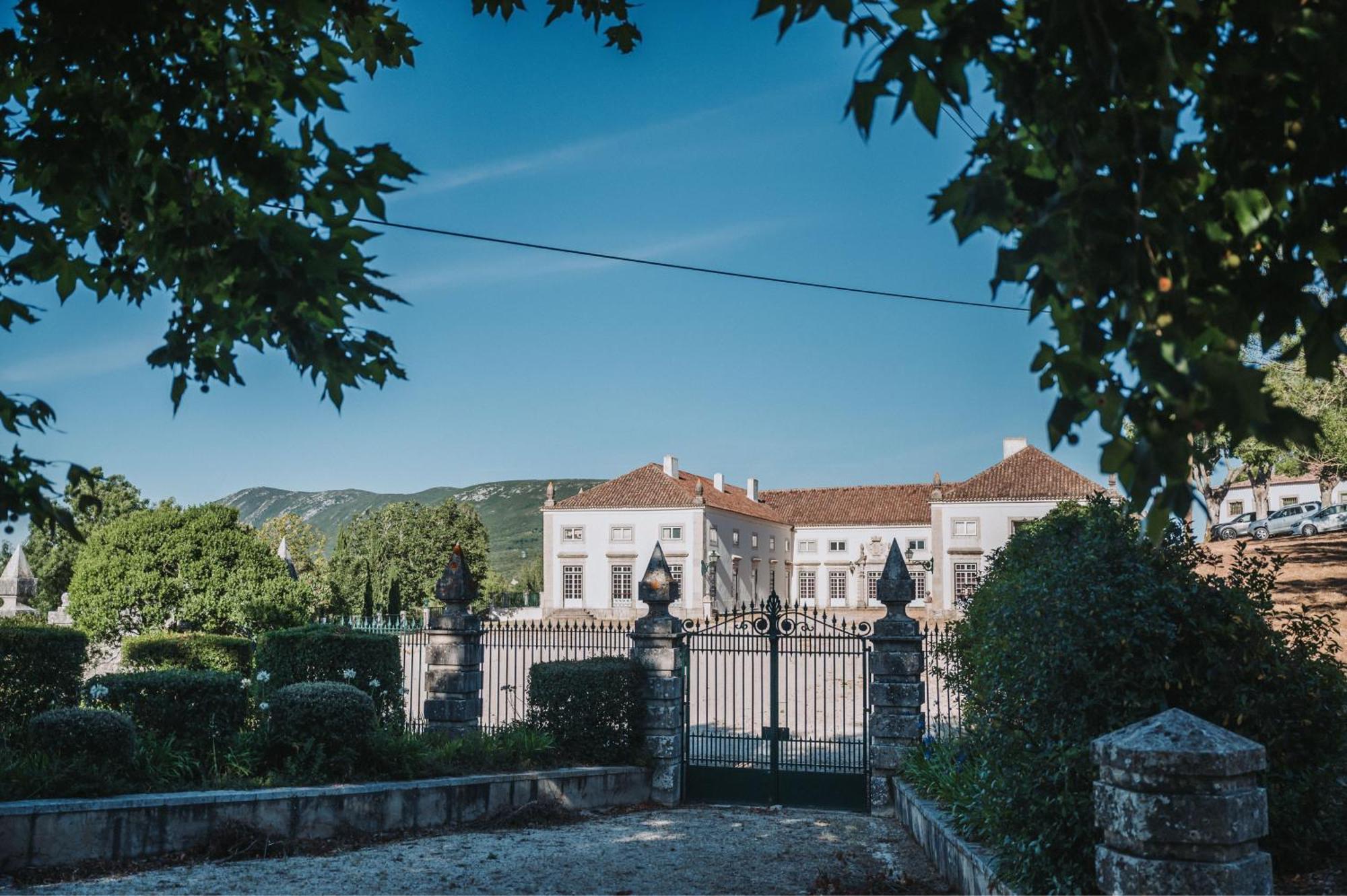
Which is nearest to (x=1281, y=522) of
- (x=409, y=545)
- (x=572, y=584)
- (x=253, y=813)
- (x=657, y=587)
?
(x=572, y=584)

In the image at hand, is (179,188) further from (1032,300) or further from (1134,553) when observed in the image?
(1134,553)

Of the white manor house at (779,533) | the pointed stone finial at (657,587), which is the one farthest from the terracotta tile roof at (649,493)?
the pointed stone finial at (657,587)

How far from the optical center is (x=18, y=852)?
775 centimetres

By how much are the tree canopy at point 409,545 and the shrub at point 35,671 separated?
51802 mm

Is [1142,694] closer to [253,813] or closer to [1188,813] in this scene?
[1188,813]

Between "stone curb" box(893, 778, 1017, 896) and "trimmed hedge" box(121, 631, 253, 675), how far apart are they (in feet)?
36.9

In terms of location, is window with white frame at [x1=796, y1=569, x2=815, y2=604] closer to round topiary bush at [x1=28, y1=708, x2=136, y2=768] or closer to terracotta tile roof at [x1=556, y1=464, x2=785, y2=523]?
terracotta tile roof at [x1=556, y1=464, x2=785, y2=523]

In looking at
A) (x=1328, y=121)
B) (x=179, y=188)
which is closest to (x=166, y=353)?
(x=179, y=188)

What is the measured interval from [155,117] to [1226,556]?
1132 inches

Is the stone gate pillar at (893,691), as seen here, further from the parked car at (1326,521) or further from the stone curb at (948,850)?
the parked car at (1326,521)

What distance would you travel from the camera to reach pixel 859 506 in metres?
64.8

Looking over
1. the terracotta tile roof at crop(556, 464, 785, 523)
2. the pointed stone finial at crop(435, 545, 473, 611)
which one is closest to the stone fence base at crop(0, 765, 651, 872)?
the pointed stone finial at crop(435, 545, 473, 611)

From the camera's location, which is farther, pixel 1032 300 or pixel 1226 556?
pixel 1226 556

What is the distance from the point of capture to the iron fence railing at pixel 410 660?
47.3 feet
